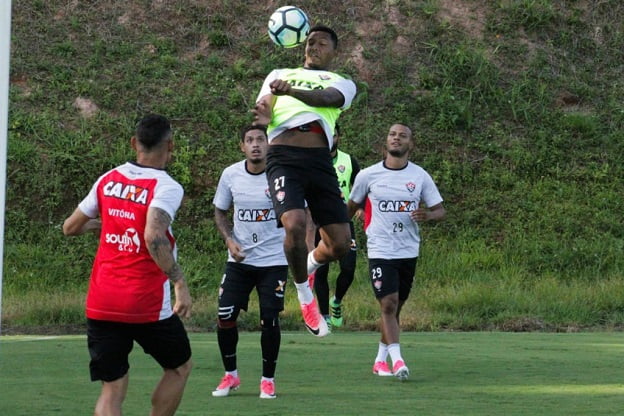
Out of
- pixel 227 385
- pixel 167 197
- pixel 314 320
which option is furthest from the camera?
pixel 314 320

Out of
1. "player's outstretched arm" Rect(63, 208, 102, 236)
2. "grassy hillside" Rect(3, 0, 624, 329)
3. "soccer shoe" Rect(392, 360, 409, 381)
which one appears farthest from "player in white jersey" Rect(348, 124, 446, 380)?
"grassy hillside" Rect(3, 0, 624, 329)

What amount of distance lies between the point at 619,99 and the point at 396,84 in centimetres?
449

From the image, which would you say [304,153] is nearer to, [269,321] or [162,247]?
[269,321]

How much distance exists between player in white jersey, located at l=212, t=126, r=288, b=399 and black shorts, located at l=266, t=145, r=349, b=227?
1.12 ft

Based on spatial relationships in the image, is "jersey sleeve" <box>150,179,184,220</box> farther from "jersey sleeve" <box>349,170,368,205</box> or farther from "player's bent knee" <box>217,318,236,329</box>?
"jersey sleeve" <box>349,170,368,205</box>

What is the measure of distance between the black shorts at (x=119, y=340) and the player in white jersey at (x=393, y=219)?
4009mm

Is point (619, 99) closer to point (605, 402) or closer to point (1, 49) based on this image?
point (605, 402)

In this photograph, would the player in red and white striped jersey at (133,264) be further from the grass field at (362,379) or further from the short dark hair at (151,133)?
the grass field at (362,379)

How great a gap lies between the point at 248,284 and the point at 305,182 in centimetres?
100

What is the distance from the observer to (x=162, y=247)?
6621 mm

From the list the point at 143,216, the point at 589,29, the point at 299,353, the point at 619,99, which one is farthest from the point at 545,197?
the point at 143,216

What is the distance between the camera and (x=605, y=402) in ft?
29.5

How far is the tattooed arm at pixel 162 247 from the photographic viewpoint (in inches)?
260

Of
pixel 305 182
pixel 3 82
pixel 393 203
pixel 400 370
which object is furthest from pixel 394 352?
pixel 3 82
